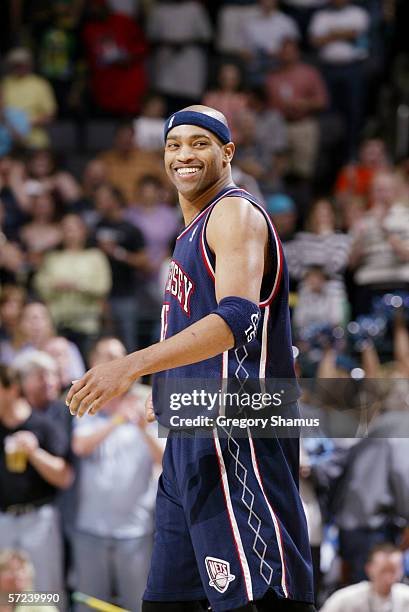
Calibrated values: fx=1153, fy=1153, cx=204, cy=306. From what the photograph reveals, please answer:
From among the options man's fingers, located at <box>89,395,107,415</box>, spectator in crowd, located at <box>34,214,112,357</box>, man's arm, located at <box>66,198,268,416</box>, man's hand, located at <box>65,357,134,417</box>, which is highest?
spectator in crowd, located at <box>34,214,112,357</box>

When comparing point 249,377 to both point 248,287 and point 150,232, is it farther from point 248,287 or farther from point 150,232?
point 150,232

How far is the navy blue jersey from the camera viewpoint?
3635 mm

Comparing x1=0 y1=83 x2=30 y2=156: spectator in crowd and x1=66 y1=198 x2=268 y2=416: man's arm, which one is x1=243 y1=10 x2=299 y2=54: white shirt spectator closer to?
x1=0 y1=83 x2=30 y2=156: spectator in crowd

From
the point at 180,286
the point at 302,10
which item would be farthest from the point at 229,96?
the point at 180,286

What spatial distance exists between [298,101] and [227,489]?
9257 mm

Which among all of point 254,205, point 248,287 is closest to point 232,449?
point 248,287

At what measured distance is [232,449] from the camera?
3734mm

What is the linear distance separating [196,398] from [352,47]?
390 inches

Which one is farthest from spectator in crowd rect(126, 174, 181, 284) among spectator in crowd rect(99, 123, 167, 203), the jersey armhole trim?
the jersey armhole trim

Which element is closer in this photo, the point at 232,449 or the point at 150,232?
the point at 232,449

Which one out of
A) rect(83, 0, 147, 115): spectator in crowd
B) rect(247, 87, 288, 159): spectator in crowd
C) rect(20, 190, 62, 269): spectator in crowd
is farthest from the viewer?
rect(83, 0, 147, 115): spectator in crowd

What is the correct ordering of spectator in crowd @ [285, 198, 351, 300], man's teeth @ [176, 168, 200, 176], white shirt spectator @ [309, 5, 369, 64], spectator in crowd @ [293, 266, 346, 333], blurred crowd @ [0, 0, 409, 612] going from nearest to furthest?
1. man's teeth @ [176, 168, 200, 176]
2. blurred crowd @ [0, 0, 409, 612]
3. spectator in crowd @ [293, 266, 346, 333]
4. spectator in crowd @ [285, 198, 351, 300]
5. white shirt spectator @ [309, 5, 369, 64]

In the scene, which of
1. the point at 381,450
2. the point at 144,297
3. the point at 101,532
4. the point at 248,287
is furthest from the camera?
the point at 144,297

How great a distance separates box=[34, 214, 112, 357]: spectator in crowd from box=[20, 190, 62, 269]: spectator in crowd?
0.77 feet
